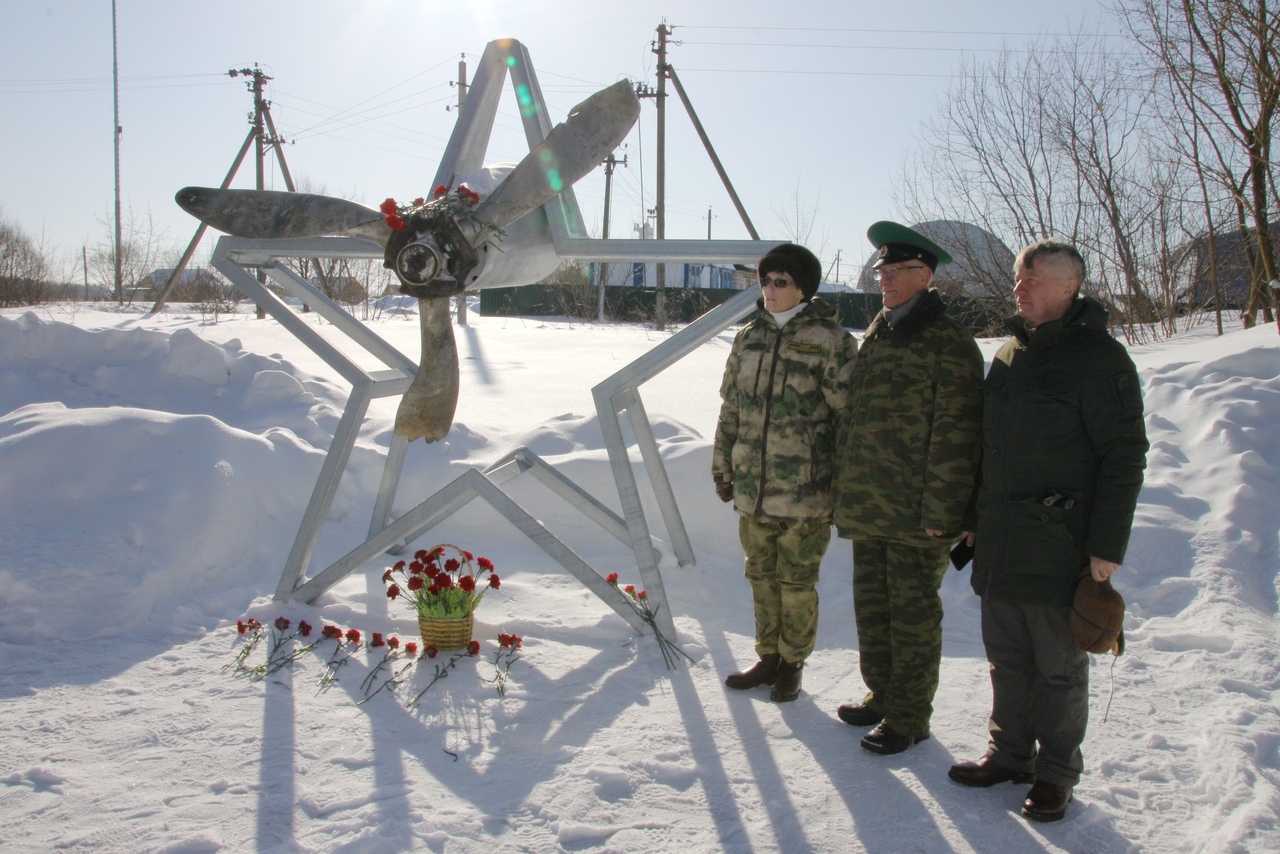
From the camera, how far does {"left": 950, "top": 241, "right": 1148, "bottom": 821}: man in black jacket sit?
8.19 ft

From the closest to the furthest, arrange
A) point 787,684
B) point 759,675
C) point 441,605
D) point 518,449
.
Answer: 1. point 787,684
2. point 759,675
3. point 441,605
4. point 518,449

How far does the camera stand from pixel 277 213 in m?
4.08

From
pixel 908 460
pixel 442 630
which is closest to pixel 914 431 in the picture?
pixel 908 460

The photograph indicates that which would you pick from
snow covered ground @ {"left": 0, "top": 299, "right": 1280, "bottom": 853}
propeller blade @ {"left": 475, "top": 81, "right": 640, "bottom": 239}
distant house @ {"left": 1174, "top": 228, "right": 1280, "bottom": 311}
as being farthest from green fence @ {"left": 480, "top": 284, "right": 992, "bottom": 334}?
propeller blade @ {"left": 475, "top": 81, "right": 640, "bottom": 239}

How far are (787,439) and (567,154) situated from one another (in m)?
1.54

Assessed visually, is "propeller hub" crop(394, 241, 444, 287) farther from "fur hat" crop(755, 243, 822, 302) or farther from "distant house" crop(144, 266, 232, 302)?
"distant house" crop(144, 266, 232, 302)

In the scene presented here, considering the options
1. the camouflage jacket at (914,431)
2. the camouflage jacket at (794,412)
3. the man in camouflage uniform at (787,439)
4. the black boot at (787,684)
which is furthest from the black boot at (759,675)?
the camouflage jacket at (914,431)

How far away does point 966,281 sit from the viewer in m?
11.7

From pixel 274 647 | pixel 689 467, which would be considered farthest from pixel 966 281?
pixel 274 647

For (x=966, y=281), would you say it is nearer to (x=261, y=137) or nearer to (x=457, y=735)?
(x=457, y=735)

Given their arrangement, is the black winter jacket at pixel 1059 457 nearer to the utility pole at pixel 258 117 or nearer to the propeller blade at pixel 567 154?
the propeller blade at pixel 567 154

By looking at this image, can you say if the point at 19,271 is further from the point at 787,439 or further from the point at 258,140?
the point at 787,439

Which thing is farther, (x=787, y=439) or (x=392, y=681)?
(x=392, y=681)

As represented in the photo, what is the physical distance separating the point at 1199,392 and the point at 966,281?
570 centimetres
